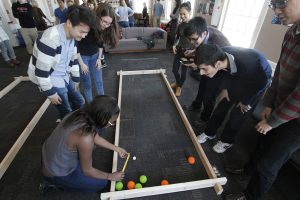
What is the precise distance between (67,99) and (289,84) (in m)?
1.79

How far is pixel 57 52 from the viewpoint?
1.30 m

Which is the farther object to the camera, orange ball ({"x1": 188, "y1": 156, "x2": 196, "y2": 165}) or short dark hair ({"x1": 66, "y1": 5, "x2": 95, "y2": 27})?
orange ball ({"x1": 188, "y1": 156, "x2": 196, "y2": 165})

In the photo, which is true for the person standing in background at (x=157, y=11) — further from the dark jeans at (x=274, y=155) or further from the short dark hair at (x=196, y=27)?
the dark jeans at (x=274, y=155)

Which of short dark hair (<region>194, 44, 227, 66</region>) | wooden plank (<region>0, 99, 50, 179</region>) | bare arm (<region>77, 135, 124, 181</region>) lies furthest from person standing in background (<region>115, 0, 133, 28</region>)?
bare arm (<region>77, 135, 124, 181</region>)

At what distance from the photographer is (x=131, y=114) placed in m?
2.32

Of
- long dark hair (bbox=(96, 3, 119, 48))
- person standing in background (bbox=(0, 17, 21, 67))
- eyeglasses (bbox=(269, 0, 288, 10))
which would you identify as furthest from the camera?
person standing in background (bbox=(0, 17, 21, 67))

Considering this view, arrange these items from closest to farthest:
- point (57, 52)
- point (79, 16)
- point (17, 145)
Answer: point (79, 16) < point (57, 52) < point (17, 145)

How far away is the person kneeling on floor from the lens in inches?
51.0

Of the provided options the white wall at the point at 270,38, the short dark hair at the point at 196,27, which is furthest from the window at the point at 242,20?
the short dark hair at the point at 196,27

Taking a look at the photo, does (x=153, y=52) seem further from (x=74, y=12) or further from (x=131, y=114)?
(x=74, y=12)

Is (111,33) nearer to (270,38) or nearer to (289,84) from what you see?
(289,84)

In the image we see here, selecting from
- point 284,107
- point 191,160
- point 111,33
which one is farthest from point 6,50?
point 284,107

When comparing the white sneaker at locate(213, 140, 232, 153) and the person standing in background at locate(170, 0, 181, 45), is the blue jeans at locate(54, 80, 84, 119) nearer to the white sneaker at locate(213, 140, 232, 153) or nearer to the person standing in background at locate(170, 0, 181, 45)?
the white sneaker at locate(213, 140, 232, 153)

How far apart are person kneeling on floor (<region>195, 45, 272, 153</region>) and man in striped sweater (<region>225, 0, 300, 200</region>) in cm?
13
